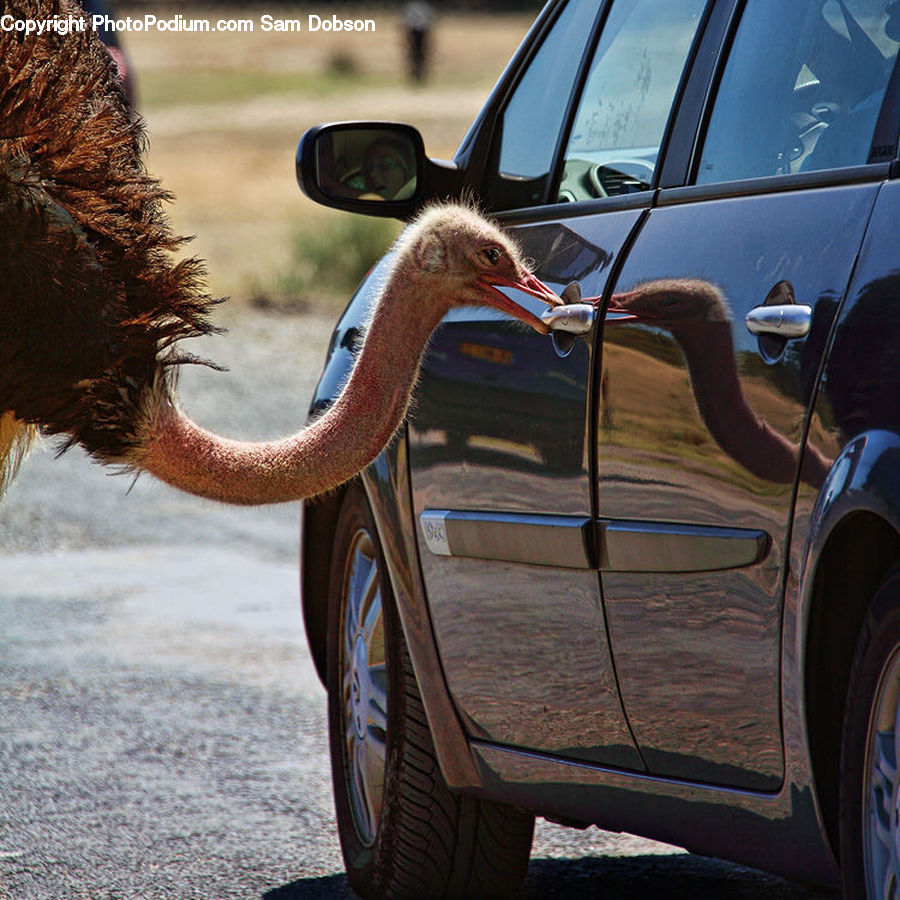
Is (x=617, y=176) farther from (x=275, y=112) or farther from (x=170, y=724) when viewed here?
(x=275, y=112)

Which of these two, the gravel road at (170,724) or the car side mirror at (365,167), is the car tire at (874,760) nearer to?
the gravel road at (170,724)

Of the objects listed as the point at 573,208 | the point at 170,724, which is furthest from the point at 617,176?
the point at 170,724

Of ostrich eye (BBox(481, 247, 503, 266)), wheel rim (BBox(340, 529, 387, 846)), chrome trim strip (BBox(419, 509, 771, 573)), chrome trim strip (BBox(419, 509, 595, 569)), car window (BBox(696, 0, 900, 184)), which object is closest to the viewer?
chrome trim strip (BBox(419, 509, 771, 573))

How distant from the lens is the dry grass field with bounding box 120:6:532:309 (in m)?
22.1

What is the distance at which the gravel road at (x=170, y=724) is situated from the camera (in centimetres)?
515

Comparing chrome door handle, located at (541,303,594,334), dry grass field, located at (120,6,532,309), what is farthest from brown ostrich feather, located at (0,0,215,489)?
dry grass field, located at (120,6,532,309)

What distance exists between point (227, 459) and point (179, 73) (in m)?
62.2

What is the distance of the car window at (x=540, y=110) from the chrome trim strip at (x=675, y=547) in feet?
3.82

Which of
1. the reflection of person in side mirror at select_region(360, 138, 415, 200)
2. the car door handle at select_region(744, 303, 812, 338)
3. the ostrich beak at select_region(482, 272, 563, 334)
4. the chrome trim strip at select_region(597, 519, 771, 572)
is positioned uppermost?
the car door handle at select_region(744, 303, 812, 338)

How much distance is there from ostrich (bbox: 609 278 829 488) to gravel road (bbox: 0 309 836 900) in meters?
1.68

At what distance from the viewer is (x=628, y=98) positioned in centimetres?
439

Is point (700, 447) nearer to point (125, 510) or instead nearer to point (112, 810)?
point (112, 810)

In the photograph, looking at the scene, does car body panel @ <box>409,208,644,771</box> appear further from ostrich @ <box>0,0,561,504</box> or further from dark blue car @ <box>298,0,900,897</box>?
ostrich @ <box>0,0,561,504</box>

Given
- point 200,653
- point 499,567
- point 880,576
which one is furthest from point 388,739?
point 200,653
